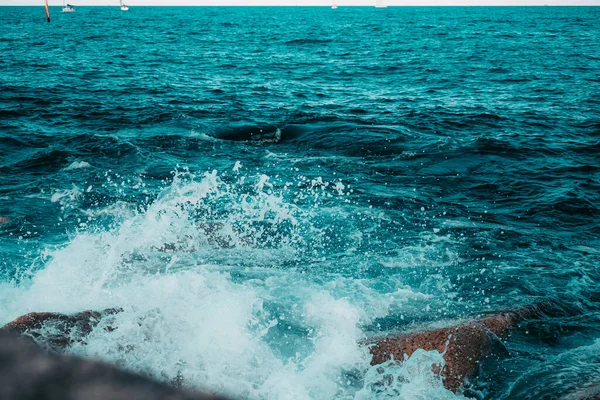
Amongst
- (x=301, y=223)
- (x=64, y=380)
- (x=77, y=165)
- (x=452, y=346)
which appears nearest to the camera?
(x=64, y=380)

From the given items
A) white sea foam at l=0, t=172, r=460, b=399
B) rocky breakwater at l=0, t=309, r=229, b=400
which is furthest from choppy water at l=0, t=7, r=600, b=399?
rocky breakwater at l=0, t=309, r=229, b=400

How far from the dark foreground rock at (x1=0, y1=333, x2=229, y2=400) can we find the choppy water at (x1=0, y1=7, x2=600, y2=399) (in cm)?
490

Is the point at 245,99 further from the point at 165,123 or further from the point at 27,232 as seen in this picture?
the point at 27,232

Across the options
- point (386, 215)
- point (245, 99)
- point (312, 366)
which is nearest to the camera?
point (312, 366)

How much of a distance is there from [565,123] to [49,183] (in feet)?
47.7

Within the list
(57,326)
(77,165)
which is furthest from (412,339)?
(77,165)

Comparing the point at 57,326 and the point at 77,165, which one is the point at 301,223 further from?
the point at 77,165

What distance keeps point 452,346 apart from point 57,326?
4.34 meters

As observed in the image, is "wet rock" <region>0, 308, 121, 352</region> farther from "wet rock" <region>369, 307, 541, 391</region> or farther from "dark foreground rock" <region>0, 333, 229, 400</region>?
"dark foreground rock" <region>0, 333, 229, 400</region>

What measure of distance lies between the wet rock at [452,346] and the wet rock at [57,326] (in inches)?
123

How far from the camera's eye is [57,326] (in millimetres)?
5574

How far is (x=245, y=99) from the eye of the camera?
19453 mm

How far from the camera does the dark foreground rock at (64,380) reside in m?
0.53

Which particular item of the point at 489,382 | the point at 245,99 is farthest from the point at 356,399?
the point at 245,99
